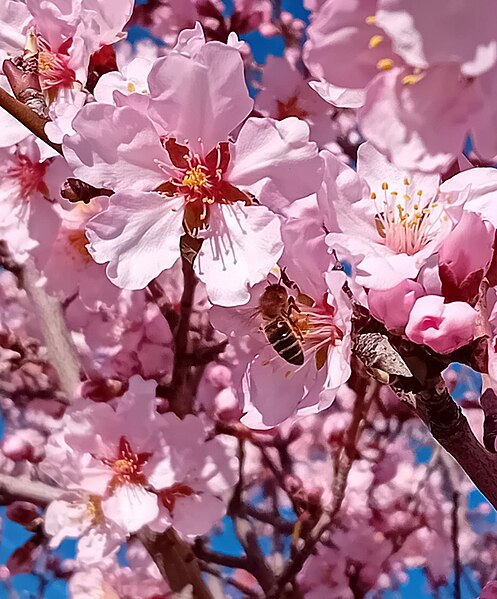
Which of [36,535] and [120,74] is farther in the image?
[36,535]

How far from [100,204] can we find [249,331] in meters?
0.77

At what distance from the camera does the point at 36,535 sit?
2.00m

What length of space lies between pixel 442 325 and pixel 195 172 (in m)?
0.40

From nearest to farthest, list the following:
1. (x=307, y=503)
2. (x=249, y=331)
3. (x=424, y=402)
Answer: (x=424, y=402) → (x=249, y=331) → (x=307, y=503)

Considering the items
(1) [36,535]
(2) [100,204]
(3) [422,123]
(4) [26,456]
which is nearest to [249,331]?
(3) [422,123]

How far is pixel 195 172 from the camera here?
37.9 inches

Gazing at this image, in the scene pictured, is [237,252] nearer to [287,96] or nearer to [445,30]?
[445,30]

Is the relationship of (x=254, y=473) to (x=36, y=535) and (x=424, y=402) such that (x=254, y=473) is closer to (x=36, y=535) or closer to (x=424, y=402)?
(x=36, y=535)

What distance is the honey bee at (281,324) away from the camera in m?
0.91

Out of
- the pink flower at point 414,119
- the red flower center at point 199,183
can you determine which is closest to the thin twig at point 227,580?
the red flower center at point 199,183

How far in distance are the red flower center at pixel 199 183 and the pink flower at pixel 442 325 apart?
33cm

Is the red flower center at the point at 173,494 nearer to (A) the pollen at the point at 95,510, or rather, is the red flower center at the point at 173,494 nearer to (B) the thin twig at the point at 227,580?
(A) the pollen at the point at 95,510

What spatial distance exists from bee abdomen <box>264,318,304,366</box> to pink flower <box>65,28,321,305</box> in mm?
52

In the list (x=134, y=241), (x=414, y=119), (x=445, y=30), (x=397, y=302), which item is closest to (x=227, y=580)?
(x=134, y=241)
